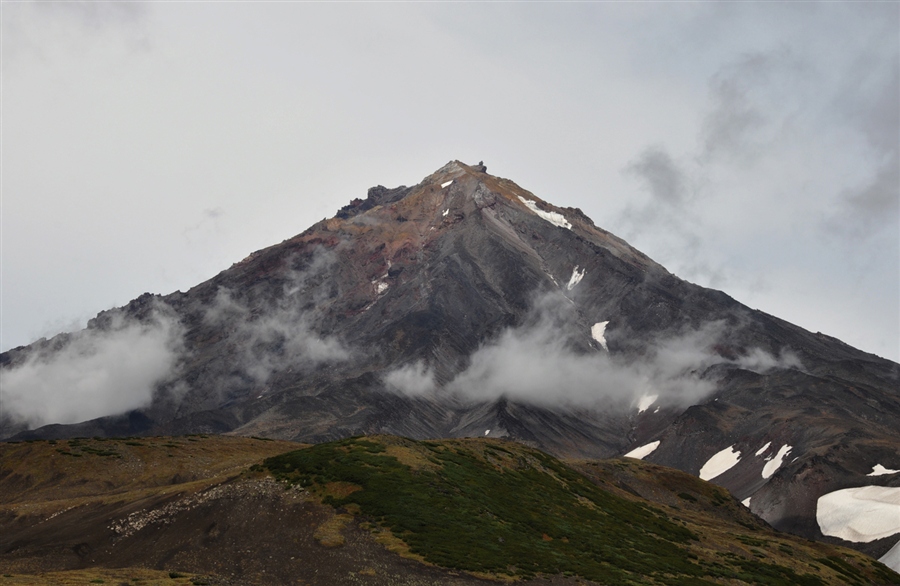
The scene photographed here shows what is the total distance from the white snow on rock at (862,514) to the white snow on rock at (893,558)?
15.0 m

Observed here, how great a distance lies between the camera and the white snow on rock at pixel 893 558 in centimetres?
14688

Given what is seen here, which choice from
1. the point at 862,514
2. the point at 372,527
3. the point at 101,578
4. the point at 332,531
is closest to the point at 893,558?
the point at 862,514

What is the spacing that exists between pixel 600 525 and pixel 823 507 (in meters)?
143

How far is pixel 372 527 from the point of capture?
65062 millimetres

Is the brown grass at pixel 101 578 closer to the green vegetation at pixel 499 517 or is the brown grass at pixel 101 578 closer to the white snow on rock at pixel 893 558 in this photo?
the green vegetation at pixel 499 517

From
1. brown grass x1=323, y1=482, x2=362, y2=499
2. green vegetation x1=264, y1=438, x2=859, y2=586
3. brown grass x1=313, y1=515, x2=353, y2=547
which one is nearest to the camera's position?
brown grass x1=313, y1=515, x2=353, y2=547

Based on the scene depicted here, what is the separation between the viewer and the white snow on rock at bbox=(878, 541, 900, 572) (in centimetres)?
14688

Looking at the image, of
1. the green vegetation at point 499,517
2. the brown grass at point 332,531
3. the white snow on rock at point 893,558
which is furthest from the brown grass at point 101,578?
the white snow on rock at point 893,558

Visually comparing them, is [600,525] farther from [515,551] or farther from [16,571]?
[16,571]

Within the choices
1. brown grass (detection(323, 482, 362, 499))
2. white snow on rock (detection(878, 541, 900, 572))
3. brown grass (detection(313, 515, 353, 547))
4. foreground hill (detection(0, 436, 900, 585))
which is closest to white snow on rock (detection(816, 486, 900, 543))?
white snow on rock (detection(878, 541, 900, 572))

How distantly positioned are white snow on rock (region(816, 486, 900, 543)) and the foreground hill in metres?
86.9

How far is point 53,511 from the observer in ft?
270

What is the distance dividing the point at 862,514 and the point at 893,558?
121ft

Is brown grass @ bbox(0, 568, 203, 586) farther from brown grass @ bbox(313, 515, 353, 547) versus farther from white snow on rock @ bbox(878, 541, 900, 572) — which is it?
white snow on rock @ bbox(878, 541, 900, 572)
